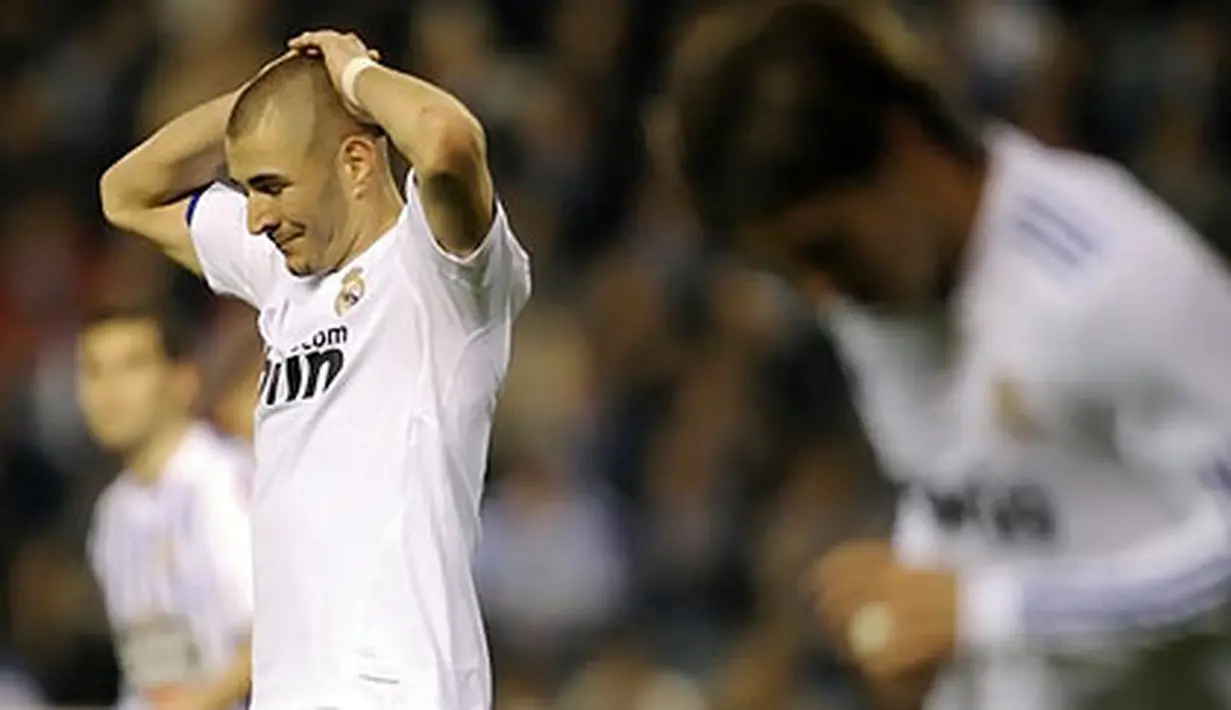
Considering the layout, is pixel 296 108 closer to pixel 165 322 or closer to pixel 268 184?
pixel 268 184

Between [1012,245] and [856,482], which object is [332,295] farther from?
[856,482]

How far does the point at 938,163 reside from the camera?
3.16m

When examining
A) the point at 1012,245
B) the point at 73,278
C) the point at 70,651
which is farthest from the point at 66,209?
the point at 1012,245

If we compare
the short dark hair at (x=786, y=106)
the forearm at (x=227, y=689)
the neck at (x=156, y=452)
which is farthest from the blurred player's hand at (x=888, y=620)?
the neck at (x=156, y=452)

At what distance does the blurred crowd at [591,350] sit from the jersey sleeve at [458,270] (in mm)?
2598

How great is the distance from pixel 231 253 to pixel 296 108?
0.22 metres

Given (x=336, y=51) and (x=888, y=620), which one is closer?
(x=336, y=51)

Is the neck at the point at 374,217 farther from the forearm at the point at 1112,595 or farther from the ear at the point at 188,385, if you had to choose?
the ear at the point at 188,385

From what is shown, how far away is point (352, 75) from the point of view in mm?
2283

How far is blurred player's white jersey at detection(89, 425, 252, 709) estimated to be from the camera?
5.09m

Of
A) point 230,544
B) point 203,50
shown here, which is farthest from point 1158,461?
point 203,50

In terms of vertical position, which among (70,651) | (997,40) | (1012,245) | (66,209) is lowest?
(70,651)

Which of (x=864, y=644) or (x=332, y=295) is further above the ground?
(x=332, y=295)

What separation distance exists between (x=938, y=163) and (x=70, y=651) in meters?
3.96
